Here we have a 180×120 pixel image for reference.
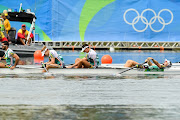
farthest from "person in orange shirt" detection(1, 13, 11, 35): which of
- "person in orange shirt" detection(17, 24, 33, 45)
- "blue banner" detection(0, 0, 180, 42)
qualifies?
"blue banner" detection(0, 0, 180, 42)

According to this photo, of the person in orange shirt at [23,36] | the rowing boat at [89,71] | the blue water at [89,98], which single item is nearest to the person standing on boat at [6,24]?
the person in orange shirt at [23,36]

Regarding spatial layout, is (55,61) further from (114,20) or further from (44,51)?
(114,20)

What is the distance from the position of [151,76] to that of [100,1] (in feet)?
109

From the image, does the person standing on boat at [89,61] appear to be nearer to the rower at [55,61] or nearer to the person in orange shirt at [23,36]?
the rower at [55,61]

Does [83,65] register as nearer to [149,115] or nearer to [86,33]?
[149,115]

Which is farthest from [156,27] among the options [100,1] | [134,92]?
[134,92]

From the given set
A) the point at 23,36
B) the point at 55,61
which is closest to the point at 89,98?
the point at 55,61

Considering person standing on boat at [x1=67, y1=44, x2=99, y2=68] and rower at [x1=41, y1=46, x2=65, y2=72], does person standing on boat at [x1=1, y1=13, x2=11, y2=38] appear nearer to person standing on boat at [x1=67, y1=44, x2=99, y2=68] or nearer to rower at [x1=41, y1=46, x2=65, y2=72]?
rower at [x1=41, y1=46, x2=65, y2=72]

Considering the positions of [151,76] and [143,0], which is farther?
[143,0]

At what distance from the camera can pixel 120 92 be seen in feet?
43.5

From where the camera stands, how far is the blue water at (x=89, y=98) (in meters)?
9.48

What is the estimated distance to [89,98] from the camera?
1195 centimetres

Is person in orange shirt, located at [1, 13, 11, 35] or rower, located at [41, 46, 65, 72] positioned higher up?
person in orange shirt, located at [1, 13, 11, 35]

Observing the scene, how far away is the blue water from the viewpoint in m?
9.48
